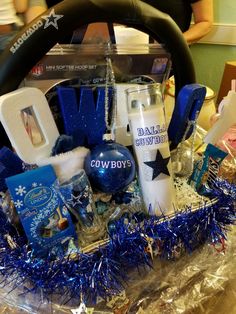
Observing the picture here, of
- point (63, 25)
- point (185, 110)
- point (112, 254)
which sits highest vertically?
point (63, 25)

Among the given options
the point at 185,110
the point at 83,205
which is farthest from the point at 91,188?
the point at 185,110

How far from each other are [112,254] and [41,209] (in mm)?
108

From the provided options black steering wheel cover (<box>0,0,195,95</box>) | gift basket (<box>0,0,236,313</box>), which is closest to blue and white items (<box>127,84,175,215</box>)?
gift basket (<box>0,0,236,313</box>)

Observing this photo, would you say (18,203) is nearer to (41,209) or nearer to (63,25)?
(41,209)

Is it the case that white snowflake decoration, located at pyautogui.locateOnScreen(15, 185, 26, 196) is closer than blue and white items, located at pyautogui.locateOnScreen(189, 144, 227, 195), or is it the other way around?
white snowflake decoration, located at pyautogui.locateOnScreen(15, 185, 26, 196)

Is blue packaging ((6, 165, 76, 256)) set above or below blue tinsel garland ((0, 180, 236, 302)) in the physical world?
above

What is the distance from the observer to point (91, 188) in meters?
0.46

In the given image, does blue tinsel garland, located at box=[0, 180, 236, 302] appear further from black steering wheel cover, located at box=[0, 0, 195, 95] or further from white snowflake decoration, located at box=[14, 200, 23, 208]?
black steering wheel cover, located at box=[0, 0, 195, 95]

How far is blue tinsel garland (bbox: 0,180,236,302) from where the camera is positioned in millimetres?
408

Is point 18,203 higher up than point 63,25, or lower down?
lower down

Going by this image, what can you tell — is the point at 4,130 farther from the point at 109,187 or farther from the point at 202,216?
the point at 202,216

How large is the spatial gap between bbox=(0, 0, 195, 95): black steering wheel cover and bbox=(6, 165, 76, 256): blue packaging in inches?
4.7

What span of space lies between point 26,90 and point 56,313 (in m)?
0.30

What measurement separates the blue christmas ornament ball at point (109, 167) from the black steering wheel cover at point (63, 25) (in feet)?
0.47
